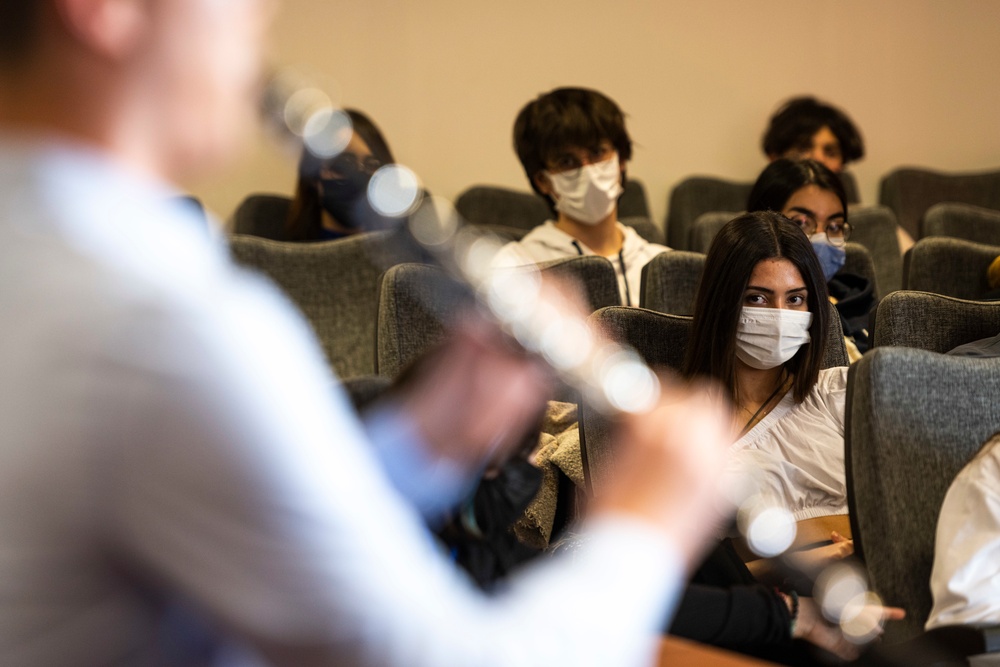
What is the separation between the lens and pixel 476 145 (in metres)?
4.13

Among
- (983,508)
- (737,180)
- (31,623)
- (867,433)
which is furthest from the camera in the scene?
(737,180)

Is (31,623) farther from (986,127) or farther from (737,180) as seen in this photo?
(986,127)

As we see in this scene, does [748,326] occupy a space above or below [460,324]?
below

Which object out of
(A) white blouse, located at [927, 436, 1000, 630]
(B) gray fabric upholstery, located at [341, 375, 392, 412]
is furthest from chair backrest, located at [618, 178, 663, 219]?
(B) gray fabric upholstery, located at [341, 375, 392, 412]

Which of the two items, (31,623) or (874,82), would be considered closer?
(31,623)

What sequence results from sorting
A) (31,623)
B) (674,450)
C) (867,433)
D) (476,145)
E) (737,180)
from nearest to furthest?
(31,623)
(674,450)
(867,433)
(476,145)
(737,180)

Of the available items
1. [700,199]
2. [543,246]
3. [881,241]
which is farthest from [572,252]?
[700,199]

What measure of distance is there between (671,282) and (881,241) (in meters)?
1.45

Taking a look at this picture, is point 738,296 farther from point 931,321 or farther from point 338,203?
point 338,203

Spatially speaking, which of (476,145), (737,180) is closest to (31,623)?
(476,145)

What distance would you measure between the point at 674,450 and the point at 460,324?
0.20 m

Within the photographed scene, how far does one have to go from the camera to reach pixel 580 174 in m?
3.00

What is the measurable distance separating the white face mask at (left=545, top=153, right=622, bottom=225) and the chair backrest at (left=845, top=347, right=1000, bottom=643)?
145 centimetres

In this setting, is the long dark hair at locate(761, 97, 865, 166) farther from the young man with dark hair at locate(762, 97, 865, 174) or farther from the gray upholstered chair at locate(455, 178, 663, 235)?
the gray upholstered chair at locate(455, 178, 663, 235)
